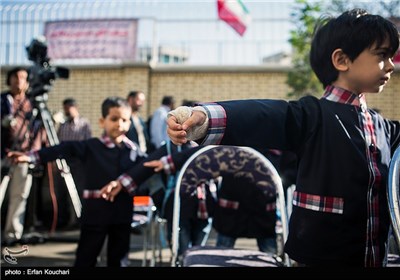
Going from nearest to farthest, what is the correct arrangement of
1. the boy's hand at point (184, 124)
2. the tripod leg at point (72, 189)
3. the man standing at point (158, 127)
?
1. the boy's hand at point (184, 124)
2. the tripod leg at point (72, 189)
3. the man standing at point (158, 127)

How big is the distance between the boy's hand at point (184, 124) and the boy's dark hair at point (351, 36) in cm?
42

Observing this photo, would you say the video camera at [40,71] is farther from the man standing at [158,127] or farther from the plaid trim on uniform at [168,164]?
the man standing at [158,127]

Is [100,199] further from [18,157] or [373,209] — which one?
[373,209]

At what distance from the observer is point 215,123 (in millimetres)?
1024

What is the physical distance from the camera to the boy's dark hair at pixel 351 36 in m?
1.20

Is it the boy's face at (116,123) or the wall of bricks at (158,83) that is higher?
the wall of bricks at (158,83)

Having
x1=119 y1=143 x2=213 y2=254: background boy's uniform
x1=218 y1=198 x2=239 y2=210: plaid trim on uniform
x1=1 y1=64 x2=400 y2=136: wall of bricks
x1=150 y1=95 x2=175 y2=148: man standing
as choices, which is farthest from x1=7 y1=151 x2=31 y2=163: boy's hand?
x1=1 y1=64 x2=400 y2=136: wall of bricks

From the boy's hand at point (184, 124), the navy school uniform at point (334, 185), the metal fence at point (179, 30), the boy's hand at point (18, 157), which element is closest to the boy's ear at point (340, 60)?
the navy school uniform at point (334, 185)

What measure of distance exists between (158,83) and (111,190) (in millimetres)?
6431

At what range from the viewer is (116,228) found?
2377mm

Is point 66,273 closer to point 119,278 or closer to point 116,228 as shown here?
point 119,278

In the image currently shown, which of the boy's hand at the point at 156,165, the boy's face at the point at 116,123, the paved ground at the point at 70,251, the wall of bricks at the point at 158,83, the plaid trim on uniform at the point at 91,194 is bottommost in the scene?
the paved ground at the point at 70,251

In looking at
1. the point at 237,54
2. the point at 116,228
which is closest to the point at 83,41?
the point at 237,54

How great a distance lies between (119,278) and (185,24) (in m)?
4.59
